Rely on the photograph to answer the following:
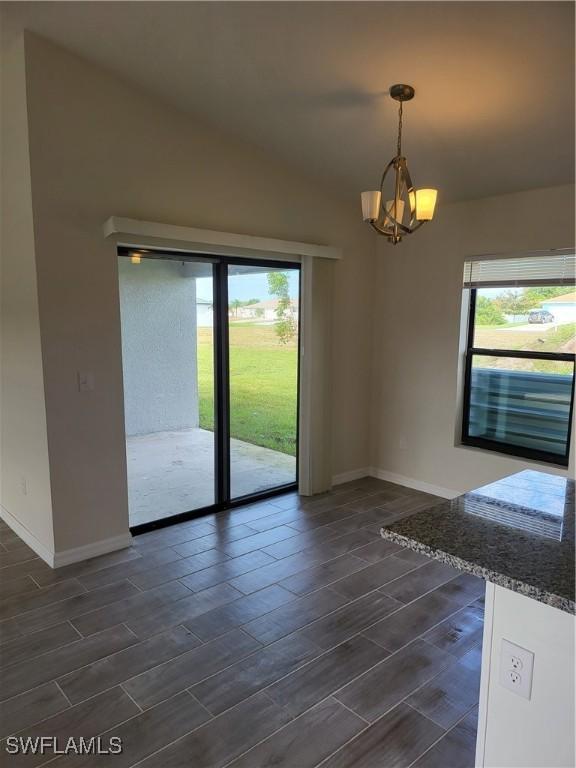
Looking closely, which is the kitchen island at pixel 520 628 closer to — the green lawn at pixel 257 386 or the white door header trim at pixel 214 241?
the white door header trim at pixel 214 241

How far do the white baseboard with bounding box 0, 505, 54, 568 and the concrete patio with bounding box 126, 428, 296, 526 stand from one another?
608 millimetres

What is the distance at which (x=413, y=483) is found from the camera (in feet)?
15.5

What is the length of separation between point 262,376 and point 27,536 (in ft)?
6.98

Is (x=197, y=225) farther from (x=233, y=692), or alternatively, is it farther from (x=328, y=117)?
(x=233, y=692)

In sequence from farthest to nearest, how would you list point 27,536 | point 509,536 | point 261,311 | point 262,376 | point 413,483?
point 413,483
point 262,376
point 261,311
point 27,536
point 509,536

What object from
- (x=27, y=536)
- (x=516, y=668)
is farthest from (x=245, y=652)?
(x=27, y=536)

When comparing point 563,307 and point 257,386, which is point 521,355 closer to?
point 563,307

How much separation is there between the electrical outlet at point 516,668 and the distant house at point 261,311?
10.5 feet

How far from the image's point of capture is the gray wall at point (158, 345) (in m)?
3.59

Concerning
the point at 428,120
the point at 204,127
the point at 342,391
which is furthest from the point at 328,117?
the point at 342,391

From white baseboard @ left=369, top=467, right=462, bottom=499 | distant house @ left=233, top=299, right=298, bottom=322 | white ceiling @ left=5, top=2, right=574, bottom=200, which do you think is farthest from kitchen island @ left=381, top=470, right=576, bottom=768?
white baseboard @ left=369, top=467, right=462, bottom=499

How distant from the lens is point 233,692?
2174mm

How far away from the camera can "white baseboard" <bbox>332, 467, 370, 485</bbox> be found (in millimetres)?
4828

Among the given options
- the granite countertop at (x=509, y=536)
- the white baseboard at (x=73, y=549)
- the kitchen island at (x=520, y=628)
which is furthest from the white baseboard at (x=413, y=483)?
the kitchen island at (x=520, y=628)
